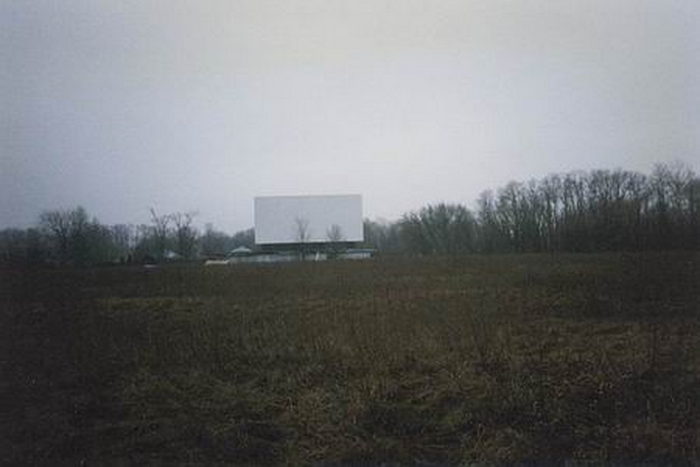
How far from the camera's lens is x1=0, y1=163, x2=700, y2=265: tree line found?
243 inches

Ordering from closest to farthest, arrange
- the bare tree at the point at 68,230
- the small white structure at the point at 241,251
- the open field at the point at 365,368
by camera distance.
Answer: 1. the open field at the point at 365,368
2. the bare tree at the point at 68,230
3. the small white structure at the point at 241,251

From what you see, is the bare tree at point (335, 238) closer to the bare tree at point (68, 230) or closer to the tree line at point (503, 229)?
the tree line at point (503, 229)

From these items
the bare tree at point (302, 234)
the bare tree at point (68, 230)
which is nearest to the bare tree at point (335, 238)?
the bare tree at point (302, 234)

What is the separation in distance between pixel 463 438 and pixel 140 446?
2999 mm

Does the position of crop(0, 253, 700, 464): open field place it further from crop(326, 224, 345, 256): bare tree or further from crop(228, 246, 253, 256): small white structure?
crop(326, 224, 345, 256): bare tree

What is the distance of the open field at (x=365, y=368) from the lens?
468 centimetres

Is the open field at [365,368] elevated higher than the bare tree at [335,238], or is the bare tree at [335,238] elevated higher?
the bare tree at [335,238]

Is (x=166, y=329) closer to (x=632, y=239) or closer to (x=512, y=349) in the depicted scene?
(x=512, y=349)

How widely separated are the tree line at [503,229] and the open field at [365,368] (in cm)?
28

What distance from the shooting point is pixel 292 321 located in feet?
26.2

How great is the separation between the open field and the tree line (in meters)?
0.28

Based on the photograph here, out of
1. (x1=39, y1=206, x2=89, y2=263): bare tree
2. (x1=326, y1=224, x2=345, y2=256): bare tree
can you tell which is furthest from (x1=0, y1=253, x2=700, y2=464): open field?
(x1=326, y1=224, x2=345, y2=256): bare tree

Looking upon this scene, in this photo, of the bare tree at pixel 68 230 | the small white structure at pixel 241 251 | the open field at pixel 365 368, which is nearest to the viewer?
the open field at pixel 365 368

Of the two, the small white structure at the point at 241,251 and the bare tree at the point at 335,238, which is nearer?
the small white structure at the point at 241,251
